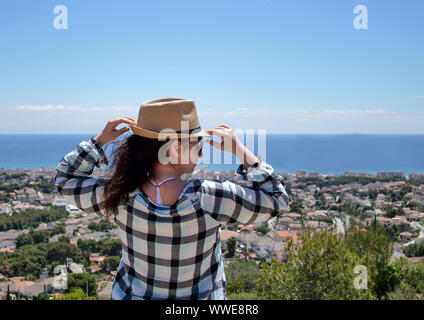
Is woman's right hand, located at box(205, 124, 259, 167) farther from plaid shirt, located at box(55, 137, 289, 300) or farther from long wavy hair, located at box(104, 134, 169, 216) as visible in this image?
long wavy hair, located at box(104, 134, 169, 216)

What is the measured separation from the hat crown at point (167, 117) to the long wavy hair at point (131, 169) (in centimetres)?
4

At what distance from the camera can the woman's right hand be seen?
902 mm

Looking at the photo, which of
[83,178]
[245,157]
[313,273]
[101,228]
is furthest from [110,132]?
[101,228]

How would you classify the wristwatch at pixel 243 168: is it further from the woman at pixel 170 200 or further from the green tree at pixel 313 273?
the green tree at pixel 313 273

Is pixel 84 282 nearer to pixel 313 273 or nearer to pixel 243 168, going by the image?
pixel 313 273

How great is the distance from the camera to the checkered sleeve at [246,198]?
2.66ft

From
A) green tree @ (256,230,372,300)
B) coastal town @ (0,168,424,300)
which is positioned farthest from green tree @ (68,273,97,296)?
green tree @ (256,230,372,300)

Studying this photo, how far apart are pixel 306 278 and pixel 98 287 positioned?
705 cm

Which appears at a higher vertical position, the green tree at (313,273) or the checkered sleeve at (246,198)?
the checkered sleeve at (246,198)

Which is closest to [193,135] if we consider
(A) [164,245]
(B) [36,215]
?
(A) [164,245]

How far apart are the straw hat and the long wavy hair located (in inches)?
1.2

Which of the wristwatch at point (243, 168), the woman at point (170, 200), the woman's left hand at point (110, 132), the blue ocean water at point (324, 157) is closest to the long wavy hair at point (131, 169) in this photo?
the woman at point (170, 200)

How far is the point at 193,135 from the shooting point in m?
0.85

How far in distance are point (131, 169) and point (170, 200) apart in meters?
0.13
